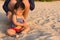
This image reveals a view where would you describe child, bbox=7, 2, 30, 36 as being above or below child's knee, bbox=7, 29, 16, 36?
above

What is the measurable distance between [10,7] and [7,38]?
2.08ft

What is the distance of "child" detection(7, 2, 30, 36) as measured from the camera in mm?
3357

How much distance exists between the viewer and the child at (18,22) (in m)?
3.36

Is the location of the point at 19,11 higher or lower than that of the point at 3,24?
higher

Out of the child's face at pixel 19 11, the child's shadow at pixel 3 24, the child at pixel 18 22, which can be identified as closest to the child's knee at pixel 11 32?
the child at pixel 18 22

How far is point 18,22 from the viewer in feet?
11.2

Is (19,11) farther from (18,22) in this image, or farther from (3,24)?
(3,24)

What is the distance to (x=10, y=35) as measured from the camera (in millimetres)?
3287

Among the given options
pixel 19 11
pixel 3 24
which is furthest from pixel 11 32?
pixel 3 24

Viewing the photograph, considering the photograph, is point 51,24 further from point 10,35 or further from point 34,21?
point 10,35

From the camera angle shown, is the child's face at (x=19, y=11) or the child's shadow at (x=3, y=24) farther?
the child's shadow at (x=3, y=24)

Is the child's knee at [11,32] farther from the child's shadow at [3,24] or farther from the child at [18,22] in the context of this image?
the child's shadow at [3,24]

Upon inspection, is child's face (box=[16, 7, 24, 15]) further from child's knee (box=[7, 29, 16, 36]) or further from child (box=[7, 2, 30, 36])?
child's knee (box=[7, 29, 16, 36])

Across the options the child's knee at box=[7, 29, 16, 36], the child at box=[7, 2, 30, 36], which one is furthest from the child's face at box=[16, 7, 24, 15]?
the child's knee at box=[7, 29, 16, 36]
